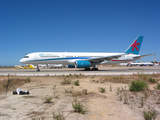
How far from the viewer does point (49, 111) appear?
3.83 meters

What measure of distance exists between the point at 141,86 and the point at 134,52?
2366 cm

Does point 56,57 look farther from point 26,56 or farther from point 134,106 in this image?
point 134,106

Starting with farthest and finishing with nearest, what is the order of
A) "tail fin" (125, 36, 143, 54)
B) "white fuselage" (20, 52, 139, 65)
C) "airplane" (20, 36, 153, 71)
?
"tail fin" (125, 36, 143, 54)
"white fuselage" (20, 52, 139, 65)
"airplane" (20, 36, 153, 71)

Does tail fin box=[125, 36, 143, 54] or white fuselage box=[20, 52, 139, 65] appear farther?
tail fin box=[125, 36, 143, 54]

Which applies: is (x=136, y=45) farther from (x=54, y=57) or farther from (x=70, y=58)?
(x=54, y=57)

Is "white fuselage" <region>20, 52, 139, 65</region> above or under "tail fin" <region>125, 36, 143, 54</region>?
under

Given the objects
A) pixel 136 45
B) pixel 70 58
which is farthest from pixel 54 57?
pixel 136 45

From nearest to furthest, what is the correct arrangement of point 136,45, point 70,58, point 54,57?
point 54,57
point 70,58
point 136,45

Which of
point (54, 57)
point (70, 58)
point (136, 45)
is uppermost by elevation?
point (136, 45)

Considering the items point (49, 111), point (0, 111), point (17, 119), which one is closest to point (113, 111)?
point (49, 111)

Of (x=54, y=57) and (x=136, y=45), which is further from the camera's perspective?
(x=136, y=45)

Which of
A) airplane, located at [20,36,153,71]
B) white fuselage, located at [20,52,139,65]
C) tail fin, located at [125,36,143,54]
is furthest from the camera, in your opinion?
tail fin, located at [125,36,143,54]

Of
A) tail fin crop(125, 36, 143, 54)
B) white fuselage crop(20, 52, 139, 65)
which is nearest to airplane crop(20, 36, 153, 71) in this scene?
white fuselage crop(20, 52, 139, 65)

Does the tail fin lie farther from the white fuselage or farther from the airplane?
the white fuselage
